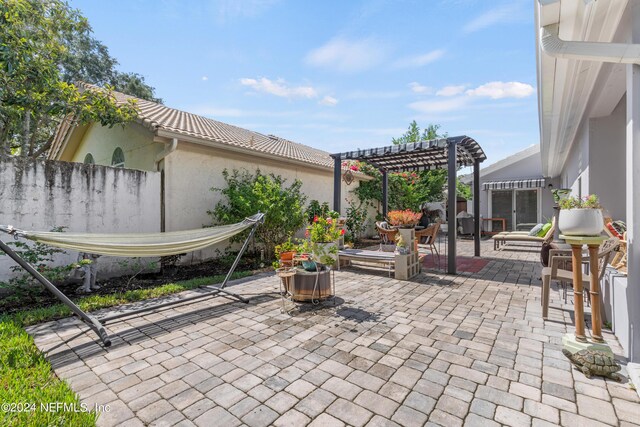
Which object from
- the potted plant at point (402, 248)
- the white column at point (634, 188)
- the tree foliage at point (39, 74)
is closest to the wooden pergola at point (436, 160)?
the potted plant at point (402, 248)

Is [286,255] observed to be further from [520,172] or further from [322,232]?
[520,172]

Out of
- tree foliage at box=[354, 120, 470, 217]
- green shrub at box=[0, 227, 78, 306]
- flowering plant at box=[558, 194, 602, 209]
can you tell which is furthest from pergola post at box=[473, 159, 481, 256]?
green shrub at box=[0, 227, 78, 306]

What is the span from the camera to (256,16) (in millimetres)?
7648

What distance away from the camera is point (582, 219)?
2.87m

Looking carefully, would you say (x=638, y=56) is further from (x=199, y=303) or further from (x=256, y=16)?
(x=256, y=16)

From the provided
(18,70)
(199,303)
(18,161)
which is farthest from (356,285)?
(18,70)

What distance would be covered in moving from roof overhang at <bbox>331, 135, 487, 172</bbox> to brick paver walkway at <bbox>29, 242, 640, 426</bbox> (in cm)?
405

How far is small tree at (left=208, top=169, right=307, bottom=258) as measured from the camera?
791 cm

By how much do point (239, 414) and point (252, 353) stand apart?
3.19ft

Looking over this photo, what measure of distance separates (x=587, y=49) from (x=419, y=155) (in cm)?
645

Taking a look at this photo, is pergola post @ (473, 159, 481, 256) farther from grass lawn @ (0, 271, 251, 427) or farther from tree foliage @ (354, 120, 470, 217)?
grass lawn @ (0, 271, 251, 427)

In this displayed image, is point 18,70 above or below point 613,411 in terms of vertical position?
above

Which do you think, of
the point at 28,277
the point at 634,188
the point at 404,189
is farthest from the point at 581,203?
the point at 404,189

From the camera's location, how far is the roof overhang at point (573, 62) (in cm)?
296
